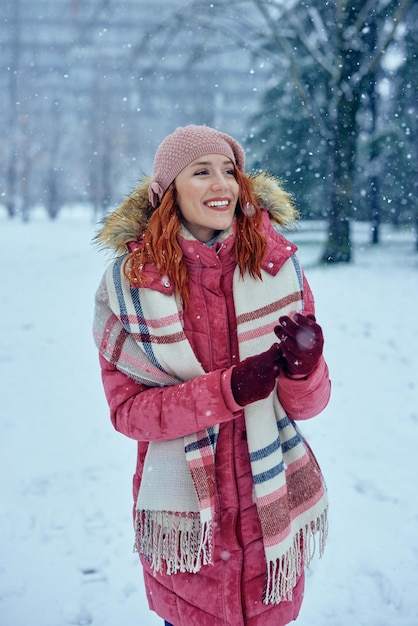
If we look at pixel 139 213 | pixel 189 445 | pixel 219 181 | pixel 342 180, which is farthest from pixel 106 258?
pixel 189 445

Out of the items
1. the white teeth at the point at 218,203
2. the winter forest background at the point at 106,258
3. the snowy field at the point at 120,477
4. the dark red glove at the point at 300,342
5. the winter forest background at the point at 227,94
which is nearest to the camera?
the dark red glove at the point at 300,342

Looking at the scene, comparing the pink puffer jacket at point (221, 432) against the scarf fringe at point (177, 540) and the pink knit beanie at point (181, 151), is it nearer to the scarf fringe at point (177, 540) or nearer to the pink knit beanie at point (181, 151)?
the scarf fringe at point (177, 540)

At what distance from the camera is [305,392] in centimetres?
158

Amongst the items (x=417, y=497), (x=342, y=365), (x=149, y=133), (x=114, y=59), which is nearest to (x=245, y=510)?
(x=417, y=497)

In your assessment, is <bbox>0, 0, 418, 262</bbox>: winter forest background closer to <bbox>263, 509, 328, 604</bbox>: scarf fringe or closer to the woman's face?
the woman's face

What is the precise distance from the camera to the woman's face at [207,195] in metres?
1.66

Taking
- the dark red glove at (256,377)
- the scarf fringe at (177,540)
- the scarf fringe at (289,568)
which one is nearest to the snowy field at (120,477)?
the scarf fringe at (289,568)

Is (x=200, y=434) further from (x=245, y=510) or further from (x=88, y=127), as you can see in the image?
(x=88, y=127)

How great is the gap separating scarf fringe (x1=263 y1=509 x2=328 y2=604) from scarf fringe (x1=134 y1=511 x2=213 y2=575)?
0.63ft

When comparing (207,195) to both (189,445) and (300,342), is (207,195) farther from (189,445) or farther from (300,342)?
(189,445)

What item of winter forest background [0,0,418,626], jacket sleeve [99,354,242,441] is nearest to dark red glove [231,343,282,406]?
jacket sleeve [99,354,242,441]

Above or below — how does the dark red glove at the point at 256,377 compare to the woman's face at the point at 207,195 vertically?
below

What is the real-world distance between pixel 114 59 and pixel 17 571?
19538 mm

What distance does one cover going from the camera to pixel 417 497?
146 inches
